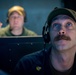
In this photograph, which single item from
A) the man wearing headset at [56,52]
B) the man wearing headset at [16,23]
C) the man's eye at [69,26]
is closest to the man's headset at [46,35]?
the man wearing headset at [56,52]

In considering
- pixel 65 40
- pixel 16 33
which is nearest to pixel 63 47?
pixel 65 40

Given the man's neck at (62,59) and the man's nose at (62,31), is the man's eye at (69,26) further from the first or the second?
the man's neck at (62,59)

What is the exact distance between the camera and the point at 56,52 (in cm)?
132

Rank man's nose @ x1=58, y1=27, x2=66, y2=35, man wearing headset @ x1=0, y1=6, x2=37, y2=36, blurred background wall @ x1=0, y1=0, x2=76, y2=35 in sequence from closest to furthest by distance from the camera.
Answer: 1. man's nose @ x1=58, y1=27, x2=66, y2=35
2. man wearing headset @ x1=0, y1=6, x2=37, y2=36
3. blurred background wall @ x1=0, y1=0, x2=76, y2=35

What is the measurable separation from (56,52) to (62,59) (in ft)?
0.17

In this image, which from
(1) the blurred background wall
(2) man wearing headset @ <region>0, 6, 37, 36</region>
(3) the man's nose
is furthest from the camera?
(1) the blurred background wall

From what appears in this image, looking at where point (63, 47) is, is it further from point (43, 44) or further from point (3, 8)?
point (3, 8)

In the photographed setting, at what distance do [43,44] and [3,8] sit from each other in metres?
2.77

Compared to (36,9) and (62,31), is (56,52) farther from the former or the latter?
(36,9)

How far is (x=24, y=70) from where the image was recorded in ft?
4.18

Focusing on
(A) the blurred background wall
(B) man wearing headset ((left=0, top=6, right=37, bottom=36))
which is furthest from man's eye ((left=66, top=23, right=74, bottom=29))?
(A) the blurred background wall

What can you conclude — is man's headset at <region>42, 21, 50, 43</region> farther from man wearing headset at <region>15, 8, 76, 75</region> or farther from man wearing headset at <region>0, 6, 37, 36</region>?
man wearing headset at <region>0, 6, 37, 36</region>

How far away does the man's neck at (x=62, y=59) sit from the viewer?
4.31 ft

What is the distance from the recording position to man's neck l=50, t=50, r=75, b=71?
1.31 metres
